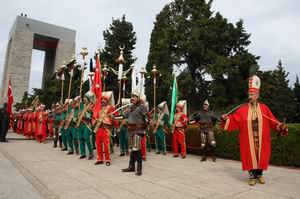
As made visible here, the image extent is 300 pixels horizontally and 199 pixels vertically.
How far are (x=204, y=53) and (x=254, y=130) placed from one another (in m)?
20.2

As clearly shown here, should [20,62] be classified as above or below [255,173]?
above

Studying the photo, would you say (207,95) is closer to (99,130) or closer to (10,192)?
(99,130)

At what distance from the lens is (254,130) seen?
18.5 ft

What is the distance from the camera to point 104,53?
29859 mm

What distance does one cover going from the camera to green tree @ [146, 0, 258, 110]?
2366 centimetres

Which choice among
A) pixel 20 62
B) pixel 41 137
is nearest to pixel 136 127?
pixel 41 137

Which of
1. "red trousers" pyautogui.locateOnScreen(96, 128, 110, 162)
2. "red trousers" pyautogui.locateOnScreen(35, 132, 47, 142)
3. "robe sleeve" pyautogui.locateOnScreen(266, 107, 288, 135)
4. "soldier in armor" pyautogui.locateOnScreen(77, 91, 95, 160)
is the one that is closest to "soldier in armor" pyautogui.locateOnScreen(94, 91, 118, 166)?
"red trousers" pyautogui.locateOnScreen(96, 128, 110, 162)

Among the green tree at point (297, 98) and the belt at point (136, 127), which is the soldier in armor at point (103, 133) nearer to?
the belt at point (136, 127)

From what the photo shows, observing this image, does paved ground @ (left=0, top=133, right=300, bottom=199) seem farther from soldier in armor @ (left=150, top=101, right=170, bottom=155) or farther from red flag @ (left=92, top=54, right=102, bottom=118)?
soldier in armor @ (left=150, top=101, right=170, bottom=155)

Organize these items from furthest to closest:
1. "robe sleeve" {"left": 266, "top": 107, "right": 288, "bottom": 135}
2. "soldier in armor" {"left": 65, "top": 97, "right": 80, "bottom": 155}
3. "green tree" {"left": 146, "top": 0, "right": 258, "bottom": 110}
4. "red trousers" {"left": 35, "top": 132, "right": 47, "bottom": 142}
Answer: "green tree" {"left": 146, "top": 0, "right": 258, "bottom": 110}
"red trousers" {"left": 35, "top": 132, "right": 47, "bottom": 142}
"soldier in armor" {"left": 65, "top": 97, "right": 80, "bottom": 155}
"robe sleeve" {"left": 266, "top": 107, "right": 288, "bottom": 135}

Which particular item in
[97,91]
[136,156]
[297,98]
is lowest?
[136,156]

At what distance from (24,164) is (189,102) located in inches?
812

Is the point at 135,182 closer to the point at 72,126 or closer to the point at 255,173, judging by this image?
the point at 255,173

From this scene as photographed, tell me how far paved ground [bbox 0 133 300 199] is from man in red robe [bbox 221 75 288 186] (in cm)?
38
